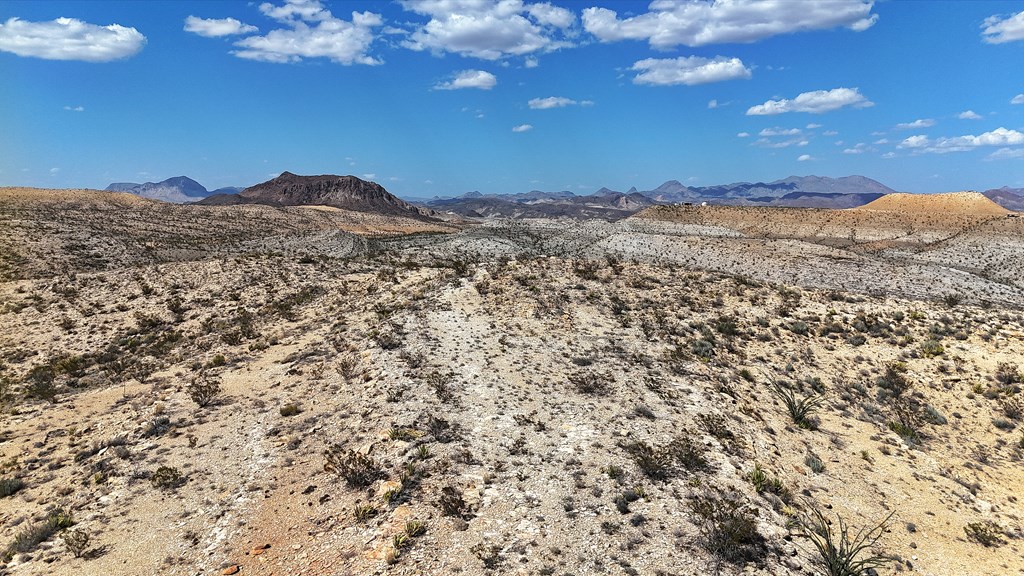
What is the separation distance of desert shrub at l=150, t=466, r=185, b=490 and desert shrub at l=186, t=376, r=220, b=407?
3.57 metres

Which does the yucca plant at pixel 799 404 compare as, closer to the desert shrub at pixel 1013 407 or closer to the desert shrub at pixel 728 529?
the desert shrub at pixel 1013 407

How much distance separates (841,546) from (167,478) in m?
13.4

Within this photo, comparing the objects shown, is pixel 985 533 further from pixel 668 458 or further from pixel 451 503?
pixel 451 503

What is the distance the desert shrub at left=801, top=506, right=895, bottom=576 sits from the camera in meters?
8.12

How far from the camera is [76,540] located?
8.70m

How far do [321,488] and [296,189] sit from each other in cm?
19079

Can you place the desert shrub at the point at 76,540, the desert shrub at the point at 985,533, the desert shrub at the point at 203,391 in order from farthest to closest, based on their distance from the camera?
the desert shrub at the point at 203,391
the desert shrub at the point at 985,533
the desert shrub at the point at 76,540

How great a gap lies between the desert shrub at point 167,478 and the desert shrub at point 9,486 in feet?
8.86

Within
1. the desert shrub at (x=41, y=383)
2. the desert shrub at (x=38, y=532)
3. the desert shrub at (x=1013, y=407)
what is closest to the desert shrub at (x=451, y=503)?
the desert shrub at (x=38, y=532)

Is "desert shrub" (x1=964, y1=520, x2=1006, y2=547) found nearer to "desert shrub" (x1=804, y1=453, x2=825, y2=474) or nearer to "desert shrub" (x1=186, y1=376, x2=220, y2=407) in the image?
"desert shrub" (x1=804, y1=453, x2=825, y2=474)

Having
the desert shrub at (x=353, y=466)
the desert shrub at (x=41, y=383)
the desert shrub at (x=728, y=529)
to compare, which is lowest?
the desert shrub at (x=728, y=529)

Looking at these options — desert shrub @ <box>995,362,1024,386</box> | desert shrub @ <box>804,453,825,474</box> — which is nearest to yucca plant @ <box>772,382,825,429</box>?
desert shrub @ <box>804,453,825,474</box>

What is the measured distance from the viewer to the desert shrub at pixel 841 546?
8.12 meters

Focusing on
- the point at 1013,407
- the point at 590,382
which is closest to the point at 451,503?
the point at 590,382
